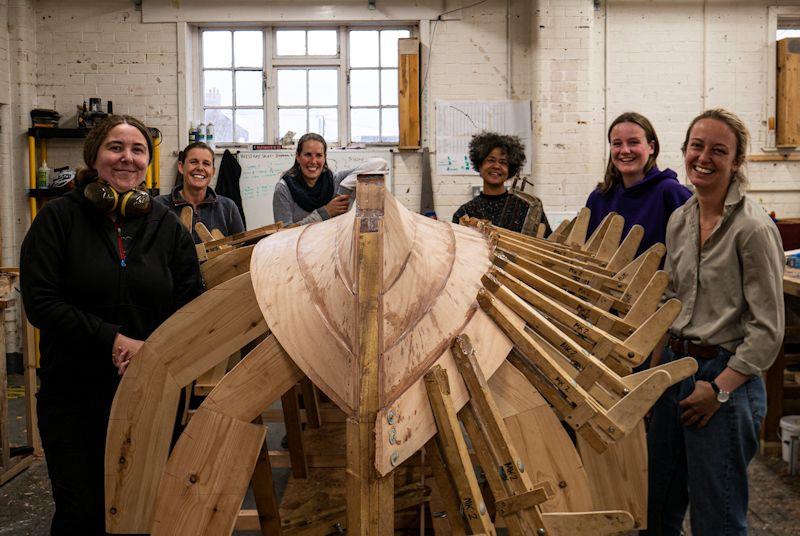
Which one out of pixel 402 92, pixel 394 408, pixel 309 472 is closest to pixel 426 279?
pixel 394 408

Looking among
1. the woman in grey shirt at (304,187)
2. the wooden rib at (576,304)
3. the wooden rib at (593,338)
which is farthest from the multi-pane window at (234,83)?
the wooden rib at (593,338)

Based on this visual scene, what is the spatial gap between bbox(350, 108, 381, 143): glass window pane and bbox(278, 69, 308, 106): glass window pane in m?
0.58

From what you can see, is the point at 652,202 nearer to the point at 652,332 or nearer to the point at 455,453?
the point at 652,332

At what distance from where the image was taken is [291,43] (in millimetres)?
6980

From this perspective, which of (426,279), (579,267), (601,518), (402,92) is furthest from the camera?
(402,92)

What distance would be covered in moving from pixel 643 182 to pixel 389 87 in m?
4.49

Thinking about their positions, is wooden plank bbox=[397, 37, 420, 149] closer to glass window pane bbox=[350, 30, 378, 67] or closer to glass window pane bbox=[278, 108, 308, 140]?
glass window pane bbox=[350, 30, 378, 67]

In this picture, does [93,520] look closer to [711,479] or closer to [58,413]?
[58,413]

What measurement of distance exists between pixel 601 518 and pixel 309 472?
238 cm

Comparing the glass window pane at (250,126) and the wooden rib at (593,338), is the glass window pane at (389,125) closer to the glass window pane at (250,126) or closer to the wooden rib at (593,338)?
the glass window pane at (250,126)

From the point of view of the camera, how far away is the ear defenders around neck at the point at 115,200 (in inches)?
80.7

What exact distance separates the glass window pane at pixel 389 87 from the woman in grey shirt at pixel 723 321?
5101mm

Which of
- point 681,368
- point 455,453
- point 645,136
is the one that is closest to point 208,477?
point 455,453

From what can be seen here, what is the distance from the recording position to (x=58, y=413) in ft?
6.86
